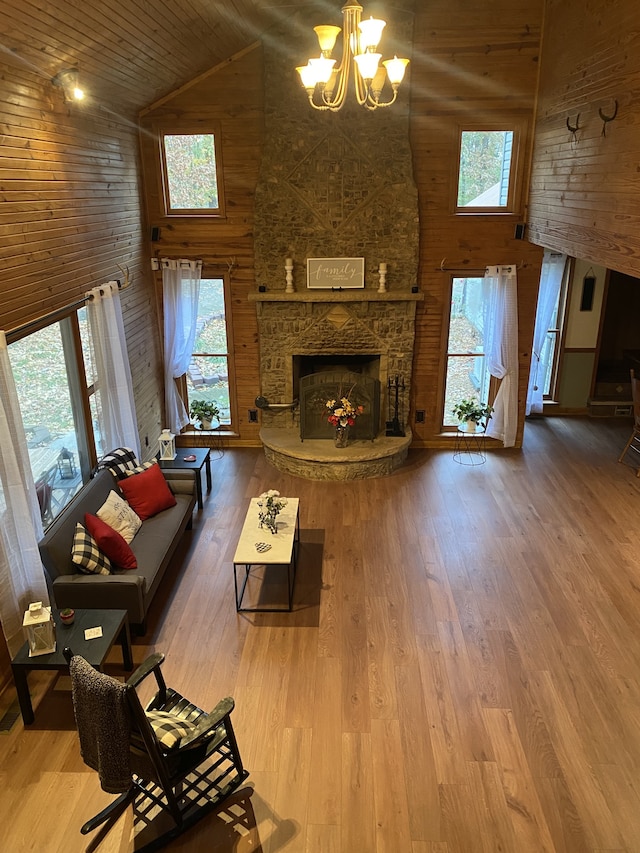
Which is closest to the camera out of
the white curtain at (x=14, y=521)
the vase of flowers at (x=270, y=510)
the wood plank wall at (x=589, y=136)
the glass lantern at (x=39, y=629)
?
the glass lantern at (x=39, y=629)

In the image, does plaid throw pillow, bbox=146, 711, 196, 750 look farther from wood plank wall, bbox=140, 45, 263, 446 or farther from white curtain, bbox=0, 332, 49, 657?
wood plank wall, bbox=140, 45, 263, 446

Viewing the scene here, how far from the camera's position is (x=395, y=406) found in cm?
720

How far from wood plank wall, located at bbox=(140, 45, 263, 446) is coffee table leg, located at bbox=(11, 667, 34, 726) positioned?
4.31 m

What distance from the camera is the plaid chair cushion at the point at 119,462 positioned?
203 inches

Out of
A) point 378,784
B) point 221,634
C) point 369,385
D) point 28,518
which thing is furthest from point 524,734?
point 369,385

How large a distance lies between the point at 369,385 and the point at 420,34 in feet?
11.4

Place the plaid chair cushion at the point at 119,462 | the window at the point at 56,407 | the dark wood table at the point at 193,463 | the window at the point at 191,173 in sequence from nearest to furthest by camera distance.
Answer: the window at the point at 56,407, the plaid chair cushion at the point at 119,462, the dark wood table at the point at 193,463, the window at the point at 191,173

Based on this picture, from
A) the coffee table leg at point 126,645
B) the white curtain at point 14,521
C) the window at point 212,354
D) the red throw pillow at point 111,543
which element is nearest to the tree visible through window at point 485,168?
the window at point 212,354

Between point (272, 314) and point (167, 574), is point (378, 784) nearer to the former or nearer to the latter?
point (167, 574)

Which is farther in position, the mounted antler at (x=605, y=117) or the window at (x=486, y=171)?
the window at (x=486, y=171)

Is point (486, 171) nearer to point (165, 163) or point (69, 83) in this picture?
point (165, 163)

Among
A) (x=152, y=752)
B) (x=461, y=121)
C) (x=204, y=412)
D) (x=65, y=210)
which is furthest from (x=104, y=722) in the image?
(x=461, y=121)

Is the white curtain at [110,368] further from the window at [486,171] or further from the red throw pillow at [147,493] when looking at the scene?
the window at [486,171]

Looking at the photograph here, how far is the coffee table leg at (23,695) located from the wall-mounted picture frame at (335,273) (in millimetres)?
4636
